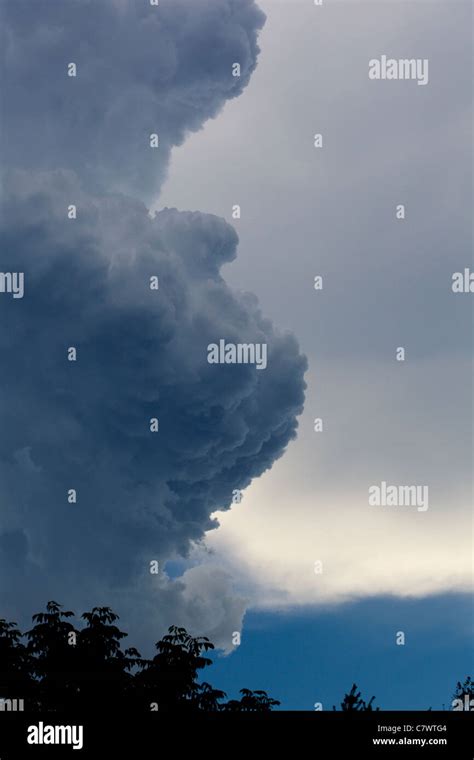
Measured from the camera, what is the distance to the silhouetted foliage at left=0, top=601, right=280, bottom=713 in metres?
47.4

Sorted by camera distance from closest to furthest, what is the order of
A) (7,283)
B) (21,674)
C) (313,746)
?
(313,746) → (21,674) → (7,283)

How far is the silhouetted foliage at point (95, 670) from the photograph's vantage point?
4741 centimetres

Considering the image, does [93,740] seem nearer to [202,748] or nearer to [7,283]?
[202,748]

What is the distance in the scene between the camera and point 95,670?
49.0 m

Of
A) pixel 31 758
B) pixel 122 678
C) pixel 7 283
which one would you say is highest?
pixel 7 283

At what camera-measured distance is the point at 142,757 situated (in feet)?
107

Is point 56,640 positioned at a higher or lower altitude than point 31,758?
higher

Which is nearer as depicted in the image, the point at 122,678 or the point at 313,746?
the point at 313,746

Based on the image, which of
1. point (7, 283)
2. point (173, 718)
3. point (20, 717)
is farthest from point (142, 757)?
point (7, 283)

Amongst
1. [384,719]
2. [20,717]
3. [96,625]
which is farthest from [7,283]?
[384,719]

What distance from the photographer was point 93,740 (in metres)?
32.8

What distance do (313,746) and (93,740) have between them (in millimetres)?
7216

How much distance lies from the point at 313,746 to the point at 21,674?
72.0 feet

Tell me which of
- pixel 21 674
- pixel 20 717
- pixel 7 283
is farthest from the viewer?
pixel 7 283
